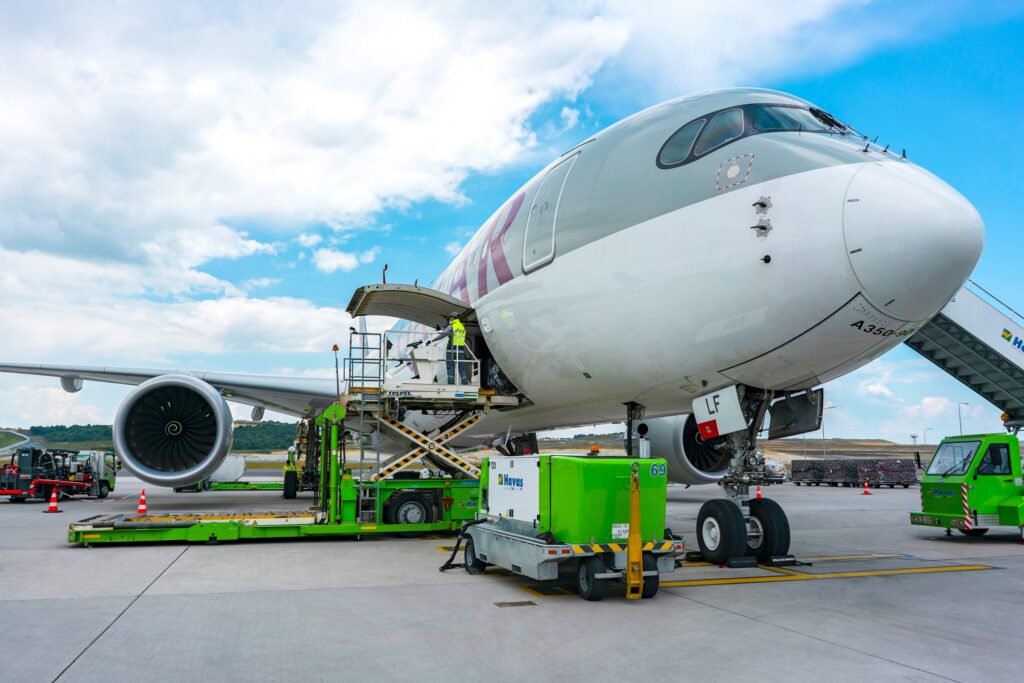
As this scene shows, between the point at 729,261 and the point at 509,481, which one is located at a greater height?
the point at 729,261

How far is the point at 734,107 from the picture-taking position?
6.97 m

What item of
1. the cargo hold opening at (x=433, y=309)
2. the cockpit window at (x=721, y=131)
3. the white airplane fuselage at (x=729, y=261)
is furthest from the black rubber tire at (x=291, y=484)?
the cockpit window at (x=721, y=131)

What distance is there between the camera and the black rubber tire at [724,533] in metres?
7.41

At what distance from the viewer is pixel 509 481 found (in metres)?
7.63

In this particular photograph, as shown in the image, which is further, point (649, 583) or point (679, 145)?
point (679, 145)

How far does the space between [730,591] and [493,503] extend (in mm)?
2543

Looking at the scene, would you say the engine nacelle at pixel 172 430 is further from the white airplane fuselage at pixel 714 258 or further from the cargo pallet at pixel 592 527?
the cargo pallet at pixel 592 527

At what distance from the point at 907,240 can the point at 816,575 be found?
364 centimetres

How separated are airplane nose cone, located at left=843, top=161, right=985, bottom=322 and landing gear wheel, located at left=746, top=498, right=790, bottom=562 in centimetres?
284

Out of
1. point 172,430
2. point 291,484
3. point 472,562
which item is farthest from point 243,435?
point 472,562

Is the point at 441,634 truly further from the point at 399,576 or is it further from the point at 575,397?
the point at 575,397

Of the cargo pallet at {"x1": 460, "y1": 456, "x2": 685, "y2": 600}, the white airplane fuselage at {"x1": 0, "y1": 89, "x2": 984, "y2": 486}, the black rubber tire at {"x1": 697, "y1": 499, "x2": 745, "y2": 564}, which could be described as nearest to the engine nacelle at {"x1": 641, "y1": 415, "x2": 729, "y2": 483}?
the white airplane fuselage at {"x1": 0, "y1": 89, "x2": 984, "y2": 486}

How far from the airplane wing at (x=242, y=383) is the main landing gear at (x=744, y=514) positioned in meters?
9.38

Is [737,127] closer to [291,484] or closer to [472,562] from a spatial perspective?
[472,562]
